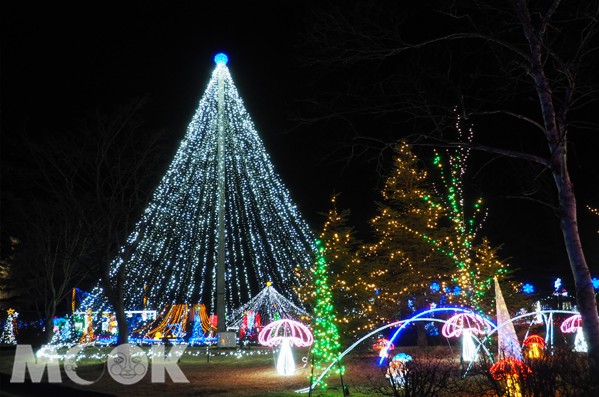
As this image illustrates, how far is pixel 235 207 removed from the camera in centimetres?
2784

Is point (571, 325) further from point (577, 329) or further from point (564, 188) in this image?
point (564, 188)

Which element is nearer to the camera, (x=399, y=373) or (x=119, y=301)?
(x=399, y=373)

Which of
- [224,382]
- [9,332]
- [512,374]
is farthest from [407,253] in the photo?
[9,332]

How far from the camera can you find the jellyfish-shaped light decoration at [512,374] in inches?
249

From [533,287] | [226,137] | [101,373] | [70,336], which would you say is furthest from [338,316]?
[533,287]

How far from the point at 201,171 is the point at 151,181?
2199 millimetres

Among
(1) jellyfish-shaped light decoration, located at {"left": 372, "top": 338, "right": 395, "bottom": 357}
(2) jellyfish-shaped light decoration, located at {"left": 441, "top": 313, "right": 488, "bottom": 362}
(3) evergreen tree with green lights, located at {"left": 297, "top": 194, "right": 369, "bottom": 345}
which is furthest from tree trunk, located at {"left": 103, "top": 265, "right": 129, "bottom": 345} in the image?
(2) jellyfish-shaped light decoration, located at {"left": 441, "top": 313, "right": 488, "bottom": 362}

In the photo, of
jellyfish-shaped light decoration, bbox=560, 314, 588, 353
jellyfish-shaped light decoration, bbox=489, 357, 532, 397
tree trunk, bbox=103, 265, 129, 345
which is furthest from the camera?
tree trunk, bbox=103, 265, 129, 345

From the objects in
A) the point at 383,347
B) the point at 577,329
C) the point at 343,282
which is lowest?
the point at 383,347

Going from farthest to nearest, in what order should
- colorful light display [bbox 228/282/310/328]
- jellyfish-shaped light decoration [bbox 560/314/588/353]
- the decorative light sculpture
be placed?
colorful light display [bbox 228/282/310/328] → the decorative light sculpture → jellyfish-shaped light decoration [bbox 560/314/588/353]

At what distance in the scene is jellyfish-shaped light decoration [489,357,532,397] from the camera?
20.8 feet

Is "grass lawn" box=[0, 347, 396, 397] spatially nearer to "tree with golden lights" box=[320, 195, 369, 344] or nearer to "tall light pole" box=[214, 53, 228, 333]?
"tree with golden lights" box=[320, 195, 369, 344]

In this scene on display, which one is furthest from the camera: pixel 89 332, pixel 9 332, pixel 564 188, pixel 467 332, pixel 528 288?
pixel 9 332

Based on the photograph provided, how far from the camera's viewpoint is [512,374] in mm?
6438
